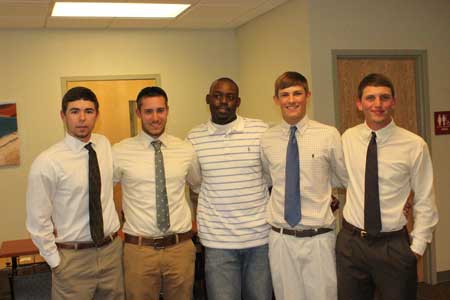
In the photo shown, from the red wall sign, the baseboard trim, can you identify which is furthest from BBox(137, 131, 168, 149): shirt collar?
the baseboard trim

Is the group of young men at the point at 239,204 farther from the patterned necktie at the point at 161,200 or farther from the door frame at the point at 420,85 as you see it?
the door frame at the point at 420,85

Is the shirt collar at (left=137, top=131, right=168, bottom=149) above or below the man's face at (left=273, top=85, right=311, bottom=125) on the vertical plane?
below

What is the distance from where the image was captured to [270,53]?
517 cm

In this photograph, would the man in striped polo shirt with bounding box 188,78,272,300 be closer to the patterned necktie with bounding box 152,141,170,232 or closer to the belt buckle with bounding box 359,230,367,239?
the patterned necktie with bounding box 152,141,170,232

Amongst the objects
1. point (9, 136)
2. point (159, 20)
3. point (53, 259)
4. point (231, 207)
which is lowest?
point (53, 259)

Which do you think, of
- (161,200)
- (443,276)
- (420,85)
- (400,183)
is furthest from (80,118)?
(443,276)

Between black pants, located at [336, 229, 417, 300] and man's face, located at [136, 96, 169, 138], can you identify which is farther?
man's face, located at [136, 96, 169, 138]

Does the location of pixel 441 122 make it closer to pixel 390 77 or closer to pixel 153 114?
pixel 390 77

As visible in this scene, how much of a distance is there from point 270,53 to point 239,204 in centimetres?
271

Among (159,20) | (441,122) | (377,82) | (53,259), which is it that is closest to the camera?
(53,259)

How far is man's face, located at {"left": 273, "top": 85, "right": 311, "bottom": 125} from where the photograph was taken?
2.74 meters

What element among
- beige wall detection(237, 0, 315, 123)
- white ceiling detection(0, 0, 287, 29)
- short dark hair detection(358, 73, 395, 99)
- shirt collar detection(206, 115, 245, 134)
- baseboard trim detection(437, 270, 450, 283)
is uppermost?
white ceiling detection(0, 0, 287, 29)

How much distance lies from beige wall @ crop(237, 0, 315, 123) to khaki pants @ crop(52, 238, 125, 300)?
2.36 meters

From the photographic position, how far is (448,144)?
4695 mm
